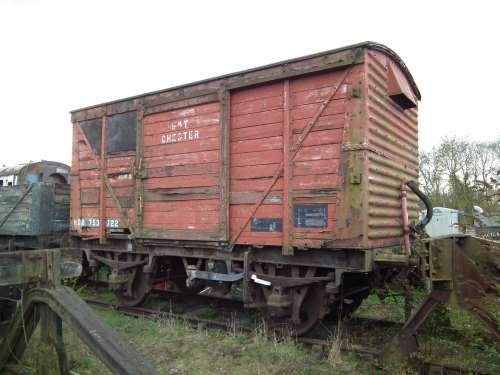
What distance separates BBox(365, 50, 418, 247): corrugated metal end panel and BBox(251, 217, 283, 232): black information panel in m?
1.16

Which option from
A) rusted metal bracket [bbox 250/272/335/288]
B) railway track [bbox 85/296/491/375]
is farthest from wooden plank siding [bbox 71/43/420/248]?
railway track [bbox 85/296/491/375]

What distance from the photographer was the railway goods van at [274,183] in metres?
4.98

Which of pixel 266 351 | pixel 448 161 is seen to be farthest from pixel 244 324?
pixel 448 161

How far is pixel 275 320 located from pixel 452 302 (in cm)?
243

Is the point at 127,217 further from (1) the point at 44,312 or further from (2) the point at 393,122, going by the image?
(2) the point at 393,122

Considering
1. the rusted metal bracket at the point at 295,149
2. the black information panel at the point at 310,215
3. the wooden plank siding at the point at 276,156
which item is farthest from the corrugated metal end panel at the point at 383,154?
the black information panel at the point at 310,215

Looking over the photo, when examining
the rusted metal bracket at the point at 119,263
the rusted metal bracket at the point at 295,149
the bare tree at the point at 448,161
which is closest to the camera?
the rusted metal bracket at the point at 295,149

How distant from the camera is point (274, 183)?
5.45 meters

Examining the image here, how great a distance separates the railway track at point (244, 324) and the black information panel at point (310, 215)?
1465 mm

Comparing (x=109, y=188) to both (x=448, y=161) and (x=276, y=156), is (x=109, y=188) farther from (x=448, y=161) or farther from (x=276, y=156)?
(x=448, y=161)

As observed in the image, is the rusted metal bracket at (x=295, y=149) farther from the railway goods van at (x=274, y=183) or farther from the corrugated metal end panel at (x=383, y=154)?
the corrugated metal end panel at (x=383, y=154)

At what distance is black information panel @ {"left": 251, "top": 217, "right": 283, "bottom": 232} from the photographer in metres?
5.41

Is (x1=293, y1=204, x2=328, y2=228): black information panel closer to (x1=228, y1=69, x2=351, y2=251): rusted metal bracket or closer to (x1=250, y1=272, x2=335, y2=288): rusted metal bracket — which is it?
(x1=228, y1=69, x2=351, y2=251): rusted metal bracket

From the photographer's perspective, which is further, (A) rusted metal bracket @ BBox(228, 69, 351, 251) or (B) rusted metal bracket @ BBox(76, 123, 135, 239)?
(B) rusted metal bracket @ BBox(76, 123, 135, 239)
